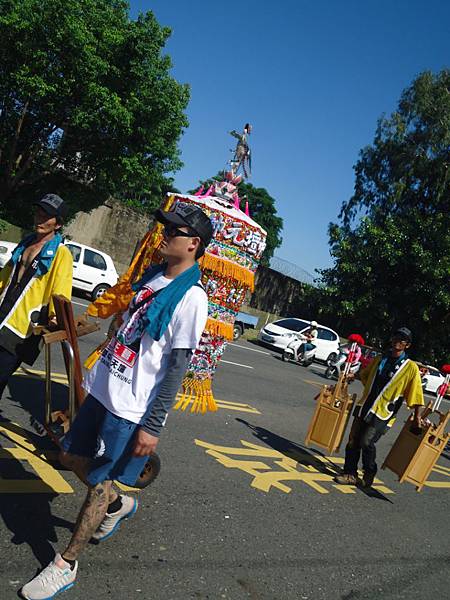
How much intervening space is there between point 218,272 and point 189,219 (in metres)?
3.64

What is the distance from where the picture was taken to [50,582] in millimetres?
2670

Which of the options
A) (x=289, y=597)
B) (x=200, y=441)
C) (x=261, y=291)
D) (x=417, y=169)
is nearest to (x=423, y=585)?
(x=289, y=597)

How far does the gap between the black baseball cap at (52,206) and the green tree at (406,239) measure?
21817 millimetres

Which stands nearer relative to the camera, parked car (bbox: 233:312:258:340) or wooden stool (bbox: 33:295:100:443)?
wooden stool (bbox: 33:295:100:443)

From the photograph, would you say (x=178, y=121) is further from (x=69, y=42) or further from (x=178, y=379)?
(x=178, y=379)

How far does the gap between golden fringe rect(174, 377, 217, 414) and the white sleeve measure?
4.18 metres

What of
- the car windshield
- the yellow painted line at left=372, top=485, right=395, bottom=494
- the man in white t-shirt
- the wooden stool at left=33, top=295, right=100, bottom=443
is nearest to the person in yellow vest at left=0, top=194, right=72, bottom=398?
the wooden stool at left=33, top=295, right=100, bottom=443

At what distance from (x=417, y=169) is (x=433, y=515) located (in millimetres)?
23994

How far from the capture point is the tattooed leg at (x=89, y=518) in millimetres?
2777

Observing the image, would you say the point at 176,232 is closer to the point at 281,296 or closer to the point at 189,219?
the point at 189,219

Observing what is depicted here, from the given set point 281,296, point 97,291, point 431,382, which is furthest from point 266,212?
point 97,291

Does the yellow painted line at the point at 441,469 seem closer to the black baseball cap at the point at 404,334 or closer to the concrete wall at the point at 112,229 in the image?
the black baseball cap at the point at 404,334

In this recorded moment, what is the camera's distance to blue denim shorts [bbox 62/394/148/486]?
2.82 metres

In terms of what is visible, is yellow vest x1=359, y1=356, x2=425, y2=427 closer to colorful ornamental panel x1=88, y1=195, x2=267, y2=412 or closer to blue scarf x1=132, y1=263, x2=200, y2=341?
colorful ornamental panel x1=88, y1=195, x2=267, y2=412
